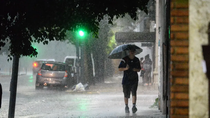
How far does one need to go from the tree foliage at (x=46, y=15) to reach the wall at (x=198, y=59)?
185 inches

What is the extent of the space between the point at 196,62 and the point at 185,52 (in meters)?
0.17

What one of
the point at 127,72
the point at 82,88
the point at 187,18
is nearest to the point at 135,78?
the point at 127,72

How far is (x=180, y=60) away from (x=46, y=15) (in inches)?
187

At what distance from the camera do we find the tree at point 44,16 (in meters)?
8.66

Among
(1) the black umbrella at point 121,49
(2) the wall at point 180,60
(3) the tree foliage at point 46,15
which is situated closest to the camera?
(2) the wall at point 180,60

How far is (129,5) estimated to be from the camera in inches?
361

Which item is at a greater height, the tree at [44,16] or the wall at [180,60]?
the tree at [44,16]

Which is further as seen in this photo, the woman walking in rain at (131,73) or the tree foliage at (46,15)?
the woman walking in rain at (131,73)

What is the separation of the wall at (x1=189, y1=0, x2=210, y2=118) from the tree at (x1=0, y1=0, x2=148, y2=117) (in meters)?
4.69

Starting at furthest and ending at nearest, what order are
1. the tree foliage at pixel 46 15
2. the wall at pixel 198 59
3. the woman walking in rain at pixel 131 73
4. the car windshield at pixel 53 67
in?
the car windshield at pixel 53 67
the woman walking in rain at pixel 131 73
the tree foliage at pixel 46 15
the wall at pixel 198 59

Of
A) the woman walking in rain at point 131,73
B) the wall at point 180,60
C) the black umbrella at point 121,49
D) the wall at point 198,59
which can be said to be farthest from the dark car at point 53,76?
the wall at point 198,59

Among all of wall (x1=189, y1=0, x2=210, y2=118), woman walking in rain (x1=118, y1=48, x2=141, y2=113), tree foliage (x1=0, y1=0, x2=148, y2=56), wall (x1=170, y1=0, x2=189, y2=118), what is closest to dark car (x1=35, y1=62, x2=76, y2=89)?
woman walking in rain (x1=118, y1=48, x2=141, y2=113)

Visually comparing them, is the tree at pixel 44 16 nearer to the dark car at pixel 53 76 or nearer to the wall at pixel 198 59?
the wall at pixel 198 59

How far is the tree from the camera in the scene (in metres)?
8.66
